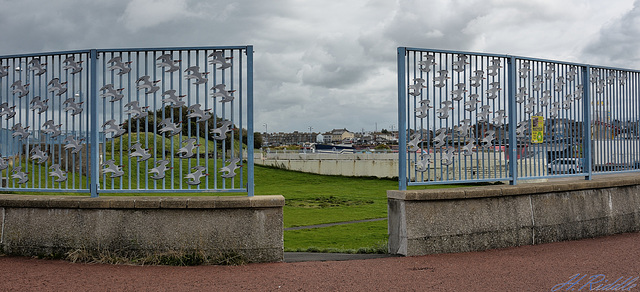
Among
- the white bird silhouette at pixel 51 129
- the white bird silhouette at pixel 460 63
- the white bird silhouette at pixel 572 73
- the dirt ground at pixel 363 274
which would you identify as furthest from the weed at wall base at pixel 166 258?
the white bird silhouette at pixel 572 73

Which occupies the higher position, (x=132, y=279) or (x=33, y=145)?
(x=33, y=145)

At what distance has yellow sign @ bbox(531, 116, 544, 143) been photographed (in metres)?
8.66

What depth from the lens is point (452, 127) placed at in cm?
776

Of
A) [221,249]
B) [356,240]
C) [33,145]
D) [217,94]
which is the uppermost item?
[217,94]

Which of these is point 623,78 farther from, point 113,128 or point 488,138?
point 113,128

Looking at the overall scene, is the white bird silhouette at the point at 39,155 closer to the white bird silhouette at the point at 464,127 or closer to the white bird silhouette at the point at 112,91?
the white bird silhouette at the point at 112,91

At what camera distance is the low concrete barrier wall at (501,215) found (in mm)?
6980

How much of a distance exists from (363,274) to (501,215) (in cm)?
266

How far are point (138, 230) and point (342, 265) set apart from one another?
103 inches

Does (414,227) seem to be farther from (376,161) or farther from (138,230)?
(376,161)

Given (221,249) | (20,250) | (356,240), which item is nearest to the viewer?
→ (221,249)

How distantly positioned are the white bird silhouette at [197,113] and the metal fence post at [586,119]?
21.6 feet

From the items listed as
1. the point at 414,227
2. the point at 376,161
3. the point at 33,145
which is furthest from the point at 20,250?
the point at 376,161

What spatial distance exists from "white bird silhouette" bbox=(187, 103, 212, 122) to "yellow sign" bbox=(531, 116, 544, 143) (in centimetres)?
525
